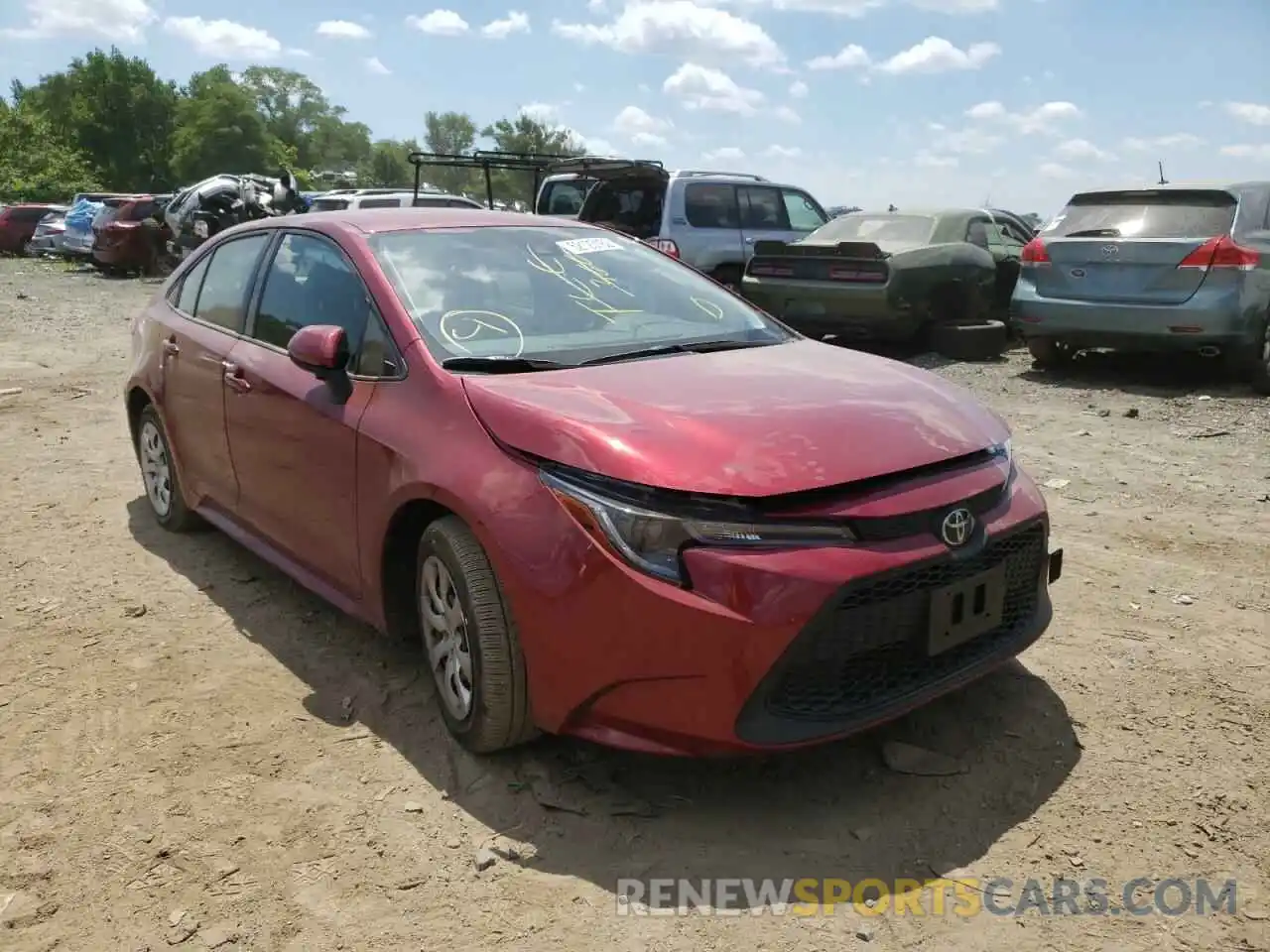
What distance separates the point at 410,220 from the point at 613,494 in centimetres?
181

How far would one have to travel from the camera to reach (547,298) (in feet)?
11.7

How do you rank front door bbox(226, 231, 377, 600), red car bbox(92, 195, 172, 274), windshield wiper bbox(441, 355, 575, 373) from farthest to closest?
red car bbox(92, 195, 172, 274) → front door bbox(226, 231, 377, 600) → windshield wiper bbox(441, 355, 575, 373)

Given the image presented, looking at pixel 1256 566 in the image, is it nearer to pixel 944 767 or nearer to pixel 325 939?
pixel 944 767

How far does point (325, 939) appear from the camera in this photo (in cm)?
232

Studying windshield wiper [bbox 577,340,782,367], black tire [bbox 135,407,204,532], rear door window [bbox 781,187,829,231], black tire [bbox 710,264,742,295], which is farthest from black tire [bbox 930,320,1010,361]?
black tire [bbox 135,407,204,532]

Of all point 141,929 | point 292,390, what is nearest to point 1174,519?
point 292,390

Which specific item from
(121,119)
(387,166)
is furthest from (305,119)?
(121,119)

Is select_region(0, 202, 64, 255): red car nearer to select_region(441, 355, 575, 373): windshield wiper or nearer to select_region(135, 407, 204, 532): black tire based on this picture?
select_region(135, 407, 204, 532): black tire

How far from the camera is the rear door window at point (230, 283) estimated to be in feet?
14.0

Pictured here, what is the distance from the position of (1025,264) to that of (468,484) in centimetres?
737

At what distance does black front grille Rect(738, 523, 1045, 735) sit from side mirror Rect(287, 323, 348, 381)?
1.76m

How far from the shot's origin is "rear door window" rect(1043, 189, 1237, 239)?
314 inches

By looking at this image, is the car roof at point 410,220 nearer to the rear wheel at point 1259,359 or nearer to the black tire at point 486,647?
the black tire at point 486,647

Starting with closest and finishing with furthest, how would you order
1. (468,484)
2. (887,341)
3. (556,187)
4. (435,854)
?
1. (435,854)
2. (468,484)
3. (887,341)
4. (556,187)
